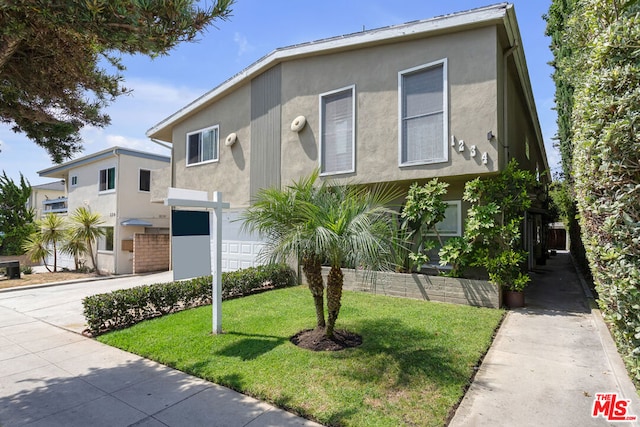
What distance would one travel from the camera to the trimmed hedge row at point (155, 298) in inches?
268

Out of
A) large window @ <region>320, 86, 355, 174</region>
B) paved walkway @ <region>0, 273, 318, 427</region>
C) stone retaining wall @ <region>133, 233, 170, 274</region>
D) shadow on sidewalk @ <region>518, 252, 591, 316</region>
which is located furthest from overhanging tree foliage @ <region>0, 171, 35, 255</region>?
shadow on sidewalk @ <region>518, 252, 591, 316</region>

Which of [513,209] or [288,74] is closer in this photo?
[513,209]

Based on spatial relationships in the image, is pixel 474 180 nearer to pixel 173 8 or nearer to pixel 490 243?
pixel 490 243

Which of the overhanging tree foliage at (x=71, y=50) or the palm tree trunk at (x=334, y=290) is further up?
the overhanging tree foliage at (x=71, y=50)

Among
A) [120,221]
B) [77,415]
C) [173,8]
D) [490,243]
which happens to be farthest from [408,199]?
[120,221]

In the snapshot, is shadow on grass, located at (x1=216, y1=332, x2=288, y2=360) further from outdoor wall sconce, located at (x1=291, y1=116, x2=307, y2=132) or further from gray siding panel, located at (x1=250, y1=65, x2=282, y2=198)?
outdoor wall sconce, located at (x1=291, y1=116, x2=307, y2=132)

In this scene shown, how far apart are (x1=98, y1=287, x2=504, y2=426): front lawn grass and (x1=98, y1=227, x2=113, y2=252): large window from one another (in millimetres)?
12482

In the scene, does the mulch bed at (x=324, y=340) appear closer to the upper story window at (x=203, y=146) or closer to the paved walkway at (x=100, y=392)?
the paved walkway at (x=100, y=392)

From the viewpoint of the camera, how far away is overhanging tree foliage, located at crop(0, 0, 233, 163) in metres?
3.04

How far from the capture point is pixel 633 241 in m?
3.26

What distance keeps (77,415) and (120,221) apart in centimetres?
1544

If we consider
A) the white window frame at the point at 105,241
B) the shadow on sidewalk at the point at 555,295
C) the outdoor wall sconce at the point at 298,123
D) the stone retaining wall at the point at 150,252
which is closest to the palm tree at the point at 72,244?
the white window frame at the point at 105,241

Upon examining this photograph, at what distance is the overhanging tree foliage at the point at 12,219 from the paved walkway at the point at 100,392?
2039 cm

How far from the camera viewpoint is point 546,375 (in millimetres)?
4582
